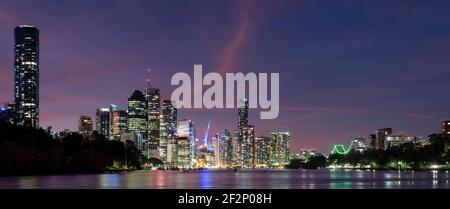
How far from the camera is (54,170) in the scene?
136 m

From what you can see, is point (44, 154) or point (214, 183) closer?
point (214, 183)

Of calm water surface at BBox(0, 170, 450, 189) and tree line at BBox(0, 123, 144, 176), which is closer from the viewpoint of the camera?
calm water surface at BBox(0, 170, 450, 189)

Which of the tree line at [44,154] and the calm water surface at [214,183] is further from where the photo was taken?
the tree line at [44,154]

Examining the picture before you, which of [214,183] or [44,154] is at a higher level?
[44,154]
